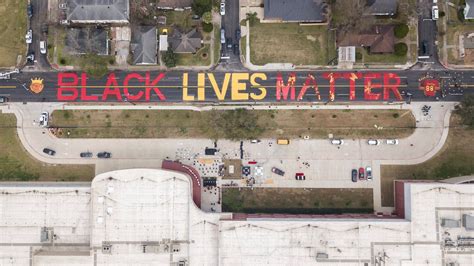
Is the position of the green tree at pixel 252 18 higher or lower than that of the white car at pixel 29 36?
higher

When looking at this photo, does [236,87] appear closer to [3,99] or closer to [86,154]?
[86,154]

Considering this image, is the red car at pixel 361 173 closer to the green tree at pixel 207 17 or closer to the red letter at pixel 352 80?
the red letter at pixel 352 80

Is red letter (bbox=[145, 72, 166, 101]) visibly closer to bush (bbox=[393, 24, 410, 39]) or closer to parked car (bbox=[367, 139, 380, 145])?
parked car (bbox=[367, 139, 380, 145])

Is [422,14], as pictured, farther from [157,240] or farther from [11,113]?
[11,113]

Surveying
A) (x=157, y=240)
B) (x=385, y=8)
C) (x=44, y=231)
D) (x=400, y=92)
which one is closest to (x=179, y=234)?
(x=157, y=240)

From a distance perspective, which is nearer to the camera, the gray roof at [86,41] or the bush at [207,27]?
the gray roof at [86,41]

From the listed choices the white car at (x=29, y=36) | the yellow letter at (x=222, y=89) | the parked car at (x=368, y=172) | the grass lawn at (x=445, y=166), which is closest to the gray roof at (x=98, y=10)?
the white car at (x=29, y=36)
